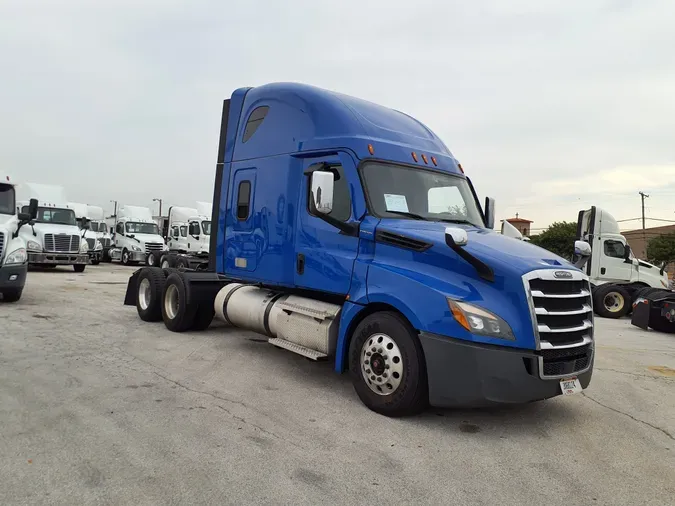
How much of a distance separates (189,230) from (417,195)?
1936 centimetres

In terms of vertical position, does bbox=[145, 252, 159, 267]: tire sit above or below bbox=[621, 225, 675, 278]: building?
below

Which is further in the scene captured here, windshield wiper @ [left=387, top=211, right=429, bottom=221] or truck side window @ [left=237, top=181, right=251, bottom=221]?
truck side window @ [left=237, top=181, right=251, bottom=221]

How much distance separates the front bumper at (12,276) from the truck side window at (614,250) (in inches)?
613

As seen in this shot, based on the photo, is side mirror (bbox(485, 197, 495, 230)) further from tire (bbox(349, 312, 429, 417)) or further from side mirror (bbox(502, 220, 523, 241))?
tire (bbox(349, 312, 429, 417))

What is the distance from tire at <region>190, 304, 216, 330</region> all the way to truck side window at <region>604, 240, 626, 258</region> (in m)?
12.7

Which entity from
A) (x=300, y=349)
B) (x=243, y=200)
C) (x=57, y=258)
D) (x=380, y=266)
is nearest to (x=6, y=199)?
(x=243, y=200)

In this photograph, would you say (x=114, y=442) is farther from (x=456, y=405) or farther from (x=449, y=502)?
(x=456, y=405)

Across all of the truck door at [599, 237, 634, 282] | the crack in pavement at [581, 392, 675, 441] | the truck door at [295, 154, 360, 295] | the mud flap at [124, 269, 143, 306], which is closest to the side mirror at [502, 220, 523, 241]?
the crack in pavement at [581, 392, 675, 441]

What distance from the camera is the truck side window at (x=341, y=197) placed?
17.2 feet

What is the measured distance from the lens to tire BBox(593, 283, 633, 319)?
14.7 m

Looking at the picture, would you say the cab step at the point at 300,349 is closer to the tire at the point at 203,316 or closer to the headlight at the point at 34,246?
the tire at the point at 203,316

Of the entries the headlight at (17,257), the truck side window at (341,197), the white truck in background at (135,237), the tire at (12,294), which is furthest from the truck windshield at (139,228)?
the truck side window at (341,197)

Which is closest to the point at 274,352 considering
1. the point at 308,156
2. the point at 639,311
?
the point at 308,156

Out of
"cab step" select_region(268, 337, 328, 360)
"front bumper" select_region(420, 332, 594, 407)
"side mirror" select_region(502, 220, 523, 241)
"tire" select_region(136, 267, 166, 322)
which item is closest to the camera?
"front bumper" select_region(420, 332, 594, 407)
